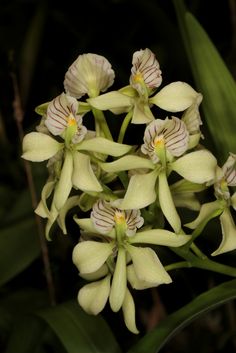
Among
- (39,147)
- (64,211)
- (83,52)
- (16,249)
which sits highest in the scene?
(39,147)

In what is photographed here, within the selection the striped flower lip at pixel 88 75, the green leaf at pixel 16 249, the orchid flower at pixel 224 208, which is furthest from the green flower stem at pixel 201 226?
the green leaf at pixel 16 249

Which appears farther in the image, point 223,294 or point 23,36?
point 23,36

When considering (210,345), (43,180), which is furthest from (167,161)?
(210,345)

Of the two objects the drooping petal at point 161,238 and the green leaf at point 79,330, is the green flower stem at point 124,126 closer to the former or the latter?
the drooping petal at point 161,238

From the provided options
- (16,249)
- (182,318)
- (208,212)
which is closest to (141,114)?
(208,212)

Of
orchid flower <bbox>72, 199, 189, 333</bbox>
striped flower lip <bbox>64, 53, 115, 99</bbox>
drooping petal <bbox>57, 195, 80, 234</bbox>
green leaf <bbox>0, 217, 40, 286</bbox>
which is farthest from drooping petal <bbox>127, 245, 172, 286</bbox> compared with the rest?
green leaf <bbox>0, 217, 40, 286</bbox>

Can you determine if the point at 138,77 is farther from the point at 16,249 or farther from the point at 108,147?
the point at 16,249

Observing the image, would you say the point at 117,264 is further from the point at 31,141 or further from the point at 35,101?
the point at 35,101
